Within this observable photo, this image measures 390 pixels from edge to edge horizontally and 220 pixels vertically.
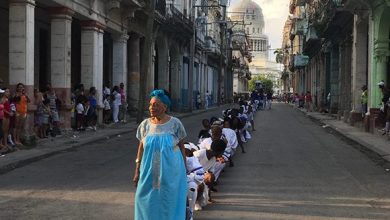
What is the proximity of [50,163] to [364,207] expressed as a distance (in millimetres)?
7826

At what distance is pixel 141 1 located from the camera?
30.8m

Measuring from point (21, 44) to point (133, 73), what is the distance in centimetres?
1547

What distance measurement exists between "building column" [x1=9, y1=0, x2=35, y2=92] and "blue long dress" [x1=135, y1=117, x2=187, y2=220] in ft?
41.6

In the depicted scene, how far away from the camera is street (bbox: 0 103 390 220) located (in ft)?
27.7

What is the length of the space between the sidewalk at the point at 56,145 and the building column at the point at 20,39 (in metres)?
2.05

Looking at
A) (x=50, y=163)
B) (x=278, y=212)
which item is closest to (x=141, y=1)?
(x=50, y=163)

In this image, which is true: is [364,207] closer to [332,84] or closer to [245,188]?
[245,188]

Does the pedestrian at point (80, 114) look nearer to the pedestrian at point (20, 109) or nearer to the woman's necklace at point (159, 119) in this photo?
the pedestrian at point (20, 109)

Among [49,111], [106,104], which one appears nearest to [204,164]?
[49,111]

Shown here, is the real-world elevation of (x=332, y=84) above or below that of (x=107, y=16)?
below

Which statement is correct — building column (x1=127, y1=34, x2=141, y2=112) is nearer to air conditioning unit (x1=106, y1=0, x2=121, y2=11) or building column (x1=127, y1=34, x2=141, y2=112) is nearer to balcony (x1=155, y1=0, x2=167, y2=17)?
balcony (x1=155, y1=0, x2=167, y2=17)

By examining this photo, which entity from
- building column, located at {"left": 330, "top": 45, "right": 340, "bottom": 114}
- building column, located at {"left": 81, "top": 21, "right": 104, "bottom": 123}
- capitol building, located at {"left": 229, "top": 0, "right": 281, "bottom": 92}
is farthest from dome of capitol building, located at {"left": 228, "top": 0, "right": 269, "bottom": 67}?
building column, located at {"left": 81, "top": 21, "right": 104, "bottom": 123}

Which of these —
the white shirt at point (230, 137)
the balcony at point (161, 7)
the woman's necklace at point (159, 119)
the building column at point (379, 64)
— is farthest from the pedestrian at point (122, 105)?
the woman's necklace at point (159, 119)

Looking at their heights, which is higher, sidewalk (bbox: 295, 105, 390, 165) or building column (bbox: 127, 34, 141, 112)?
building column (bbox: 127, 34, 141, 112)
